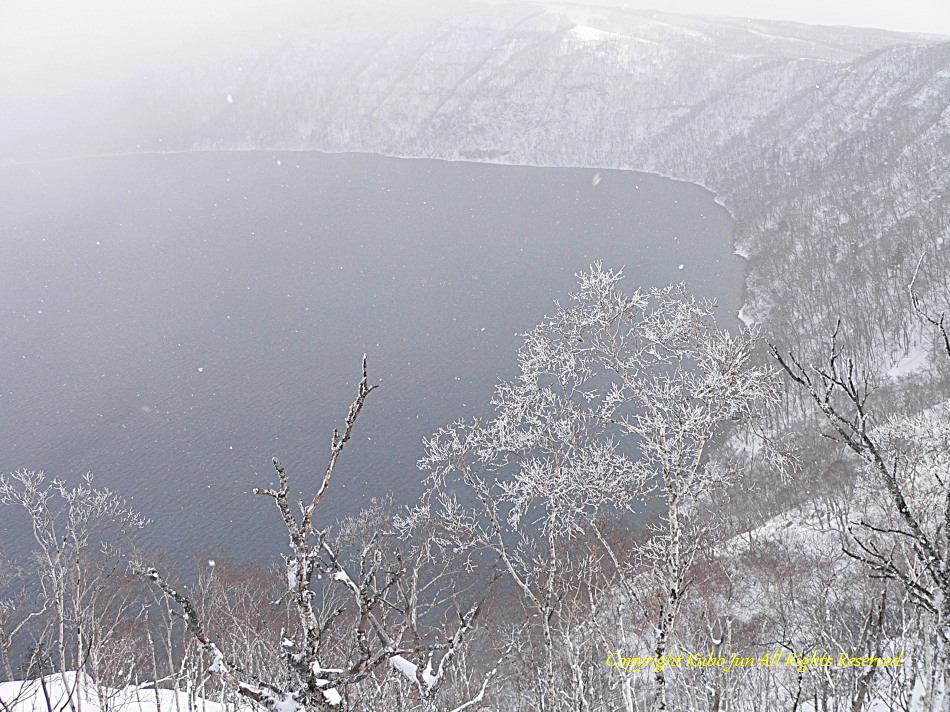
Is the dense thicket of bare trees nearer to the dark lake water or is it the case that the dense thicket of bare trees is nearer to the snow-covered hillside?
the dark lake water

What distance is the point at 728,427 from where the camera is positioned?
52438 mm

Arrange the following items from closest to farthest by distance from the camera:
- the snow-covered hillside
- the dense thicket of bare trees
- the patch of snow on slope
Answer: the dense thicket of bare trees < the patch of snow on slope < the snow-covered hillside

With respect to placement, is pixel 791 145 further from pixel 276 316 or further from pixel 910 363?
pixel 276 316

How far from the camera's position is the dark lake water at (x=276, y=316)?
4928cm

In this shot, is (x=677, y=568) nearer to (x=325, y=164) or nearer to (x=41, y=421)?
(x=41, y=421)

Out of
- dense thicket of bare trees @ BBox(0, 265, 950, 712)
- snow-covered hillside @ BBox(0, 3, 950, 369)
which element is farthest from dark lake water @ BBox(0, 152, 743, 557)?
snow-covered hillside @ BBox(0, 3, 950, 369)

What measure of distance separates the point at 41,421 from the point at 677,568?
203 feet

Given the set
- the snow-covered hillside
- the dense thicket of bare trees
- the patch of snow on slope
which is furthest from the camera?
the snow-covered hillside

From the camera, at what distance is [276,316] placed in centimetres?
7738

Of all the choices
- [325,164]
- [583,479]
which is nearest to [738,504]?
[583,479]

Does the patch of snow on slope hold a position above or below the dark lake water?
above

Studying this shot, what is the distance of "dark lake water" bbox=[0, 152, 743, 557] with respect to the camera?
4928 centimetres

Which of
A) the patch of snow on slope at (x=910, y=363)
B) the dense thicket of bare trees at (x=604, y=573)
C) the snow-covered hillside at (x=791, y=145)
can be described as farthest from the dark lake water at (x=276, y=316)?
the patch of snow on slope at (x=910, y=363)

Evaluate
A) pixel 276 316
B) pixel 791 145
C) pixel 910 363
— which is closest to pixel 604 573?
pixel 910 363
